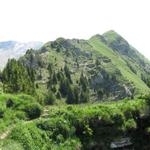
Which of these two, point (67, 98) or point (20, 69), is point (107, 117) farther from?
point (67, 98)

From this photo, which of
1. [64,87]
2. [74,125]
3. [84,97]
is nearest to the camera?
[74,125]

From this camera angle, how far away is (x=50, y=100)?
154 m

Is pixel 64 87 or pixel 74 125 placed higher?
pixel 74 125

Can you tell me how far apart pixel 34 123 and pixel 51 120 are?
2.21m

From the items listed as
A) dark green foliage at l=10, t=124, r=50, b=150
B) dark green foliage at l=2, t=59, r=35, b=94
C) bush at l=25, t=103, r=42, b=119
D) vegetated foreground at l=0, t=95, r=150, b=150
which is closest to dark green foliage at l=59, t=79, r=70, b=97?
dark green foliage at l=2, t=59, r=35, b=94

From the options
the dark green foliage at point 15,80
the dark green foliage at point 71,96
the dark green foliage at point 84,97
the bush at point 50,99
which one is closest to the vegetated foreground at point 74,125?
the dark green foliage at point 15,80

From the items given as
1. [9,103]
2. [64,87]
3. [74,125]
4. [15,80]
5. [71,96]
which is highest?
[9,103]

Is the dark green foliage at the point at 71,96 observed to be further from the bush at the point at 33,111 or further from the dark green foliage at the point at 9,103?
the bush at the point at 33,111

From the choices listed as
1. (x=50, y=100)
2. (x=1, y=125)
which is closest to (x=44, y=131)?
(x=1, y=125)

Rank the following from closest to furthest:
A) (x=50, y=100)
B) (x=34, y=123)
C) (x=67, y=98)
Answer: (x=34, y=123) < (x=50, y=100) < (x=67, y=98)

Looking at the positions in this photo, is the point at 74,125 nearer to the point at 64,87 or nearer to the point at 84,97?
the point at 84,97

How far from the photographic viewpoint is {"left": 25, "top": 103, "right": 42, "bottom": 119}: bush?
179ft

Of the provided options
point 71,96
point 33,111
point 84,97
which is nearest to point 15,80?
point 33,111

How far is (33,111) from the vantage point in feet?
180
